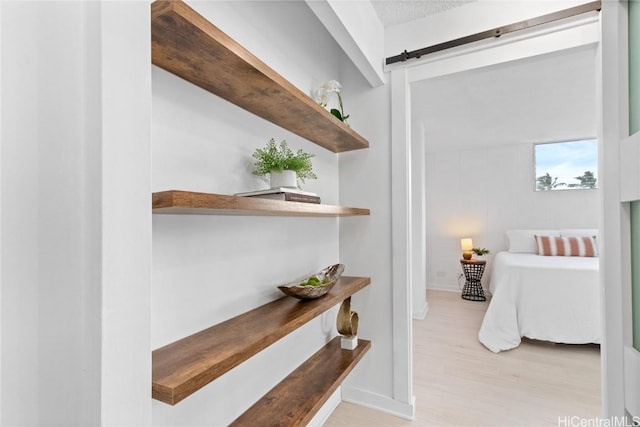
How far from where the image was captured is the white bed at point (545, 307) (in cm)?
291

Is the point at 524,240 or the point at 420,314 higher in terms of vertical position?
the point at 524,240

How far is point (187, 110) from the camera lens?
103 centimetres

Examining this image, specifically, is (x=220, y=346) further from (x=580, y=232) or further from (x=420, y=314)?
(x=580, y=232)

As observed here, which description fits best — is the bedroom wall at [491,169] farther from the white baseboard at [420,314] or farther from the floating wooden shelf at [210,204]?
the floating wooden shelf at [210,204]

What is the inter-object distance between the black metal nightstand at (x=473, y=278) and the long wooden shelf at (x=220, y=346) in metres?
4.00

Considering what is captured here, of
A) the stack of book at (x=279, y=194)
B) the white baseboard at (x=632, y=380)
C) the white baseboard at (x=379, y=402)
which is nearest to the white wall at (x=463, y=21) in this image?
the stack of book at (x=279, y=194)

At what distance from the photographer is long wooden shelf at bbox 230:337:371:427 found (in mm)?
1230

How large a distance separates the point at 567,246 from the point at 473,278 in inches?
49.2

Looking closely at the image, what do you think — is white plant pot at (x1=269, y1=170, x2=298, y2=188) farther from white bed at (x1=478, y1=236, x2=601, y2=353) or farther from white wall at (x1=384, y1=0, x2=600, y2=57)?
white bed at (x1=478, y1=236, x2=601, y2=353)

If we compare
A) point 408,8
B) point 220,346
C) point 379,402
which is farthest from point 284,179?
point 379,402

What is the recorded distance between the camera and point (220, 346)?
93cm

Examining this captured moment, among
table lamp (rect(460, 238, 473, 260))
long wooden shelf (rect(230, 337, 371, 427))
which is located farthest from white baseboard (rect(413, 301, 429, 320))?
long wooden shelf (rect(230, 337, 371, 427))

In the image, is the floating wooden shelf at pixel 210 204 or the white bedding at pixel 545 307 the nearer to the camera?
the floating wooden shelf at pixel 210 204

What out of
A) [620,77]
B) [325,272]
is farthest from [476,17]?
[325,272]
